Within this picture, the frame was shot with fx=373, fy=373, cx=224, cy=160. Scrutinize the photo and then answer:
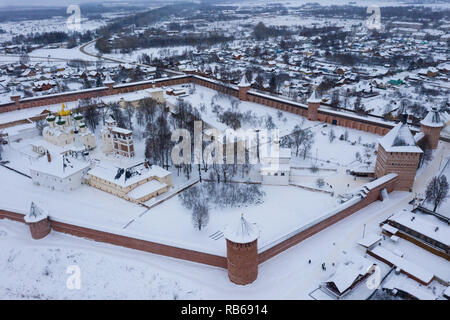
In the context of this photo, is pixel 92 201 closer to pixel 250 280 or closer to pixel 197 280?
pixel 197 280

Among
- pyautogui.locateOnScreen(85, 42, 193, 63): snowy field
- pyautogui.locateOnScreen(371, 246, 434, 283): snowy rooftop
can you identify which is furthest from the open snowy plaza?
pyautogui.locateOnScreen(85, 42, 193, 63): snowy field

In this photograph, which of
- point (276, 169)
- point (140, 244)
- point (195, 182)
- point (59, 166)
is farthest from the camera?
point (195, 182)

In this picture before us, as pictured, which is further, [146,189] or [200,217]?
[146,189]

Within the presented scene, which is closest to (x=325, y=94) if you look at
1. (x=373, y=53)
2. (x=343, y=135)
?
(x=343, y=135)

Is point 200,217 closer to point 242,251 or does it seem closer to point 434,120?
point 242,251

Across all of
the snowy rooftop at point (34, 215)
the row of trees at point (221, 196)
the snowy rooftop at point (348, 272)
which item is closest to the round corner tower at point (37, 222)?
the snowy rooftop at point (34, 215)

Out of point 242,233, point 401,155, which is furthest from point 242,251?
point 401,155

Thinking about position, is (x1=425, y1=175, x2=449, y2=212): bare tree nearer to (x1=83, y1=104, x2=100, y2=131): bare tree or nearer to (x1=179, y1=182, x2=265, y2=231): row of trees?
(x1=179, y1=182, x2=265, y2=231): row of trees
